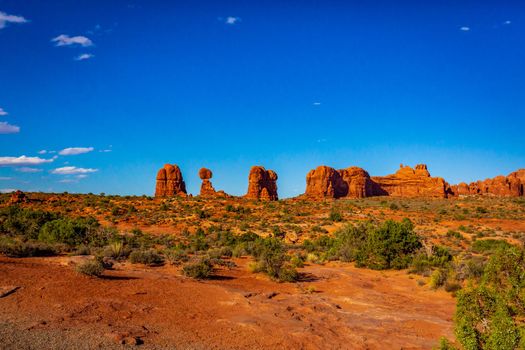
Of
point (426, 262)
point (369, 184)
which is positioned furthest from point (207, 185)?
point (426, 262)

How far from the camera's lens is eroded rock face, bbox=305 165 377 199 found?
307 ft

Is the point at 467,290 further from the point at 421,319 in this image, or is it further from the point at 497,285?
the point at 421,319

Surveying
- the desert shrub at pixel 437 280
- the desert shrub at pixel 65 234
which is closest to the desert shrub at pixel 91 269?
the desert shrub at pixel 65 234

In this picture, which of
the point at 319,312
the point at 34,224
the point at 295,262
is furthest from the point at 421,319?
the point at 34,224

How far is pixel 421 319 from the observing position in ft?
36.3

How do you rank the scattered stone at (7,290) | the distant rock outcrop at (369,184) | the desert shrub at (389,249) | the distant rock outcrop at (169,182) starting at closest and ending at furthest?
the scattered stone at (7,290)
the desert shrub at (389,249)
the distant rock outcrop at (169,182)
the distant rock outcrop at (369,184)

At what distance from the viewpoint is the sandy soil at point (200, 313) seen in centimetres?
786

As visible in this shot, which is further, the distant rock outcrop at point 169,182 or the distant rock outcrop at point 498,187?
the distant rock outcrop at point 498,187

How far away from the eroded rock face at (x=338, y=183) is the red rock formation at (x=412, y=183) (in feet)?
16.4

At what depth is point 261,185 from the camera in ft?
262

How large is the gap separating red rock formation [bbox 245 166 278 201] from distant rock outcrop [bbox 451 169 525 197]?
48174mm

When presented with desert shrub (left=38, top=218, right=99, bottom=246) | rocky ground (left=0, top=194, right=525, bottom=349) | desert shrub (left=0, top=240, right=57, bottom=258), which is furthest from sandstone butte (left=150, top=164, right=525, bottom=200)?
rocky ground (left=0, top=194, right=525, bottom=349)

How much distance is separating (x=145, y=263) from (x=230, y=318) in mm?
8405

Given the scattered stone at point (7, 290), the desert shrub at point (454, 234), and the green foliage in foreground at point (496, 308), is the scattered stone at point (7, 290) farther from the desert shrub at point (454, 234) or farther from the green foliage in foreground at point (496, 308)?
the desert shrub at point (454, 234)
